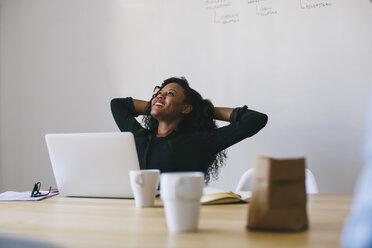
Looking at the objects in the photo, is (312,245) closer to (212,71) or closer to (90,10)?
(212,71)

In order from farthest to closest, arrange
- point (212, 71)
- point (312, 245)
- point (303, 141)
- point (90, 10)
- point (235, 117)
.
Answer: point (90, 10) < point (212, 71) < point (303, 141) < point (235, 117) < point (312, 245)

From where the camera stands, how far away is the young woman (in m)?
1.90

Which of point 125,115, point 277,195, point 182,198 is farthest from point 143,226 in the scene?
point 125,115

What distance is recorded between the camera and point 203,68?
2.39 metres

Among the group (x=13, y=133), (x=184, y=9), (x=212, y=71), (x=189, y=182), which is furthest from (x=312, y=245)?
(x=13, y=133)

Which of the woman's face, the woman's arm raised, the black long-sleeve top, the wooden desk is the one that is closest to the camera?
the wooden desk

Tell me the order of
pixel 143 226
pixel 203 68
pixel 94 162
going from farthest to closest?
pixel 203 68
pixel 94 162
pixel 143 226

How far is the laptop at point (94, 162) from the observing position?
48.4 inches

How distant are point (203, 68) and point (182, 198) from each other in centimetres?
179

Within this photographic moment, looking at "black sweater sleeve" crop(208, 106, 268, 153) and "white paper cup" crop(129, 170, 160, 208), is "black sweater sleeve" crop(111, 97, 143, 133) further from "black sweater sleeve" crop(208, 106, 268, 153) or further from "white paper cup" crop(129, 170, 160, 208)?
"white paper cup" crop(129, 170, 160, 208)

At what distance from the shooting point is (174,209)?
26.4 inches

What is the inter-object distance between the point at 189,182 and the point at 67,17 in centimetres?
231

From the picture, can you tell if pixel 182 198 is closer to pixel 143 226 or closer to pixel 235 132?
pixel 143 226

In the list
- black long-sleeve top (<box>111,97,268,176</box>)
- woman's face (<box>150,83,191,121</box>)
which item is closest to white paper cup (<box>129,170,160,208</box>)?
black long-sleeve top (<box>111,97,268,176</box>)
